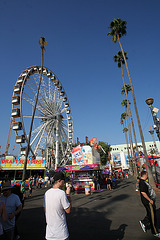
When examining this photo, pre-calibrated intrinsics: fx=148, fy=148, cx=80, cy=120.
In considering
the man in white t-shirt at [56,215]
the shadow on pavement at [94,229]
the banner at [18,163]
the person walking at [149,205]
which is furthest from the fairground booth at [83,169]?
the man in white t-shirt at [56,215]

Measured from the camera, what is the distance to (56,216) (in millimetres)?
2387

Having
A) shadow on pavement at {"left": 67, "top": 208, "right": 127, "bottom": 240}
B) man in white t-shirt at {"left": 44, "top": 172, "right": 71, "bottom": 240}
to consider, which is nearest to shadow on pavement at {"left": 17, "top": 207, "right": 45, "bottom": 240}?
shadow on pavement at {"left": 67, "top": 208, "right": 127, "bottom": 240}

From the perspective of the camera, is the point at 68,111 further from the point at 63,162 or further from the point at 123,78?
the point at 123,78

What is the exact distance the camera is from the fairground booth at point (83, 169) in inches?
615

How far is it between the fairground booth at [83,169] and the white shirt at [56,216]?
12477 mm

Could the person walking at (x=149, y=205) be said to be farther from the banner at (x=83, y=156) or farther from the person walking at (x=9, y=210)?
the banner at (x=83, y=156)

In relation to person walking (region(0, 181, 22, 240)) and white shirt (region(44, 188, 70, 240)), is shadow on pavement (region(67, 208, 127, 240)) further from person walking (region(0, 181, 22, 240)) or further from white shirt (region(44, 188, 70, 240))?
white shirt (region(44, 188, 70, 240))

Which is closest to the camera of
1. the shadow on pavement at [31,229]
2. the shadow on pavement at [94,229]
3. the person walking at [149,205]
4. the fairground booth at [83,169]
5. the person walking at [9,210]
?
the person walking at [9,210]

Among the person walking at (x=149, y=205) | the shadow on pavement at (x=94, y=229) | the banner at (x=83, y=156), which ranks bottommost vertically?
the shadow on pavement at (x=94, y=229)

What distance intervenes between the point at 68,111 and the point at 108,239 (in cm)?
3464

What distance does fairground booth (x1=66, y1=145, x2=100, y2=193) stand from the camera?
51.2 ft

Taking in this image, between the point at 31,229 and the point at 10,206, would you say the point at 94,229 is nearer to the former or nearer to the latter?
the point at 31,229

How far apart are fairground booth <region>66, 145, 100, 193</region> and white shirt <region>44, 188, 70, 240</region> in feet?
40.9

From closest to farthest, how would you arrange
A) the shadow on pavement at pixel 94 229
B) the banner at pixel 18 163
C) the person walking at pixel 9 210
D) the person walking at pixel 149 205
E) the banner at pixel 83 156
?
the person walking at pixel 9 210 → the person walking at pixel 149 205 → the shadow on pavement at pixel 94 229 → the banner at pixel 83 156 → the banner at pixel 18 163
